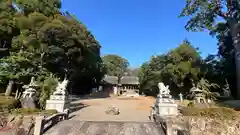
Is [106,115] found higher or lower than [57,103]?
lower

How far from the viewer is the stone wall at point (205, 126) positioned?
828 centimetres

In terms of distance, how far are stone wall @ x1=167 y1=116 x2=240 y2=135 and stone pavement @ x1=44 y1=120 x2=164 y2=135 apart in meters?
1.68

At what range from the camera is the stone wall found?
8.28 meters

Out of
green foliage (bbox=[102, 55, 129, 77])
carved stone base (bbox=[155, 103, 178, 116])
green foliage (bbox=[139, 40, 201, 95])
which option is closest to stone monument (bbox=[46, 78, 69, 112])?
carved stone base (bbox=[155, 103, 178, 116])

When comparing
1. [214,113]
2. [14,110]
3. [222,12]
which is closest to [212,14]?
[222,12]

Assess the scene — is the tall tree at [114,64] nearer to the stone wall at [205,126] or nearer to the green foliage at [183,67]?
the green foliage at [183,67]

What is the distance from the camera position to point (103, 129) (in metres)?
6.98

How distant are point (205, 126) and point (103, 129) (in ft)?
16.7

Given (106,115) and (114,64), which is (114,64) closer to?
(114,64)

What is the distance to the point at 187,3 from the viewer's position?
16.0 m

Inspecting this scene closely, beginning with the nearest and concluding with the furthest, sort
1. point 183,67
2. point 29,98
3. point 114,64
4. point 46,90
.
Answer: point 29,98, point 46,90, point 183,67, point 114,64

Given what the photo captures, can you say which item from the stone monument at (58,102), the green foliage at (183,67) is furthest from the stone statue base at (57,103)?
the green foliage at (183,67)

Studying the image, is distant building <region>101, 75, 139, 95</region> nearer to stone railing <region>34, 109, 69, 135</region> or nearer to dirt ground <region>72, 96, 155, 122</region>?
dirt ground <region>72, 96, 155, 122</region>

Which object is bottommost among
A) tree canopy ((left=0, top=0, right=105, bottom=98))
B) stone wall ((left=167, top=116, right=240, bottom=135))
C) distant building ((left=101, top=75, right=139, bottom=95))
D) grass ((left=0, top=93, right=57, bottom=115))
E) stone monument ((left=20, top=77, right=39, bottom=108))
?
stone wall ((left=167, top=116, right=240, bottom=135))
